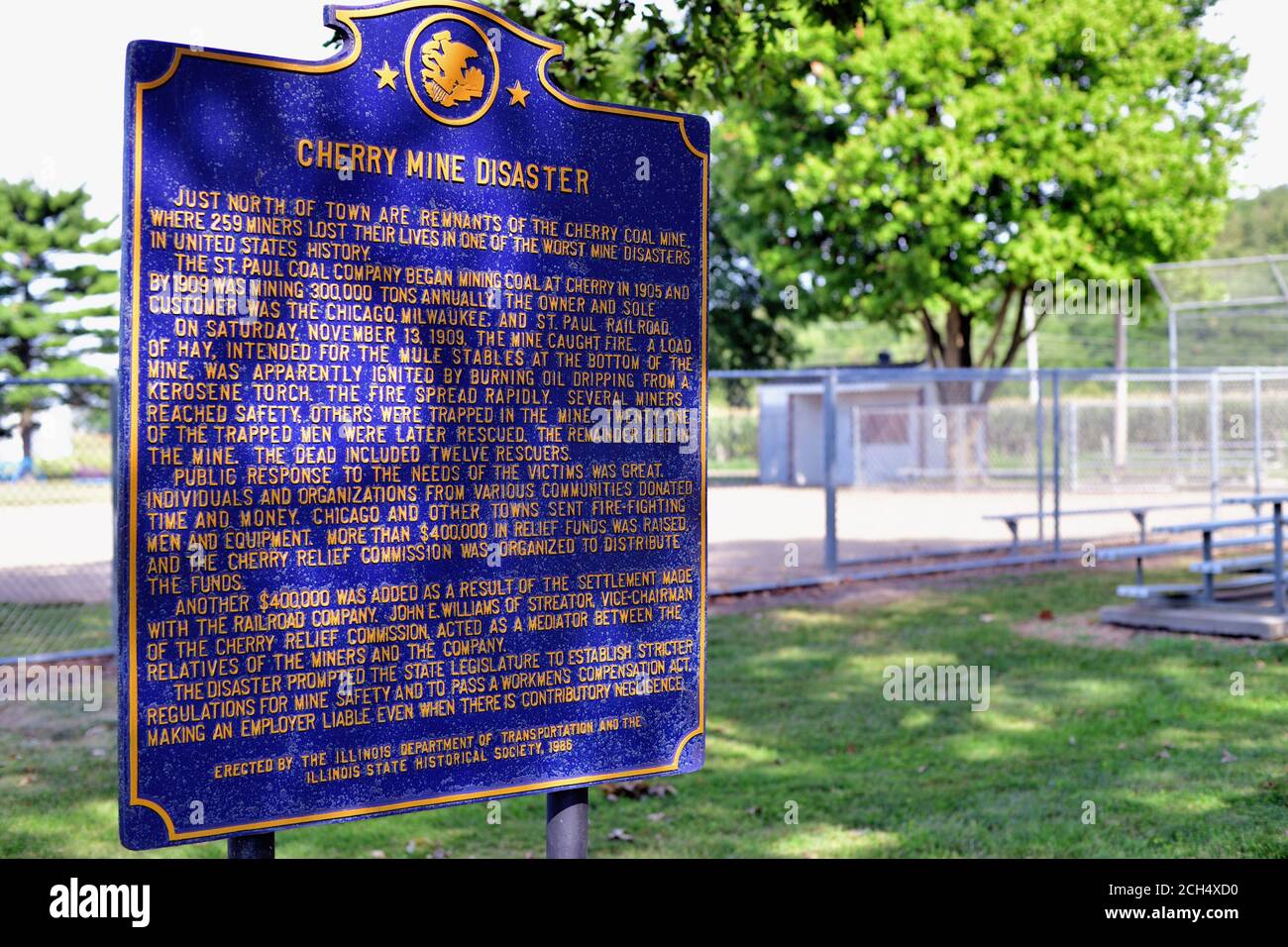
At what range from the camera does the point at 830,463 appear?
1521 cm

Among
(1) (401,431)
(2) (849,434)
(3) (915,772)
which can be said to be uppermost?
(2) (849,434)

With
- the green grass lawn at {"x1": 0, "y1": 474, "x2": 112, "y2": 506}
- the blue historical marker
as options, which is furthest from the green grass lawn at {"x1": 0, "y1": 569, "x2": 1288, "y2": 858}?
the green grass lawn at {"x1": 0, "y1": 474, "x2": 112, "y2": 506}

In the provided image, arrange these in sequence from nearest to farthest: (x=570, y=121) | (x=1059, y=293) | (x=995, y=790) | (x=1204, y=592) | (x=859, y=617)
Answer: (x=570, y=121) < (x=995, y=790) < (x=1204, y=592) < (x=859, y=617) < (x=1059, y=293)

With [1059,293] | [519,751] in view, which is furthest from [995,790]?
[1059,293]

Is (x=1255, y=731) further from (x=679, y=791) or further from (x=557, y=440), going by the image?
(x=557, y=440)

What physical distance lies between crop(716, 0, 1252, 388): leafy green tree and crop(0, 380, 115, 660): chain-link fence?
52.3 feet

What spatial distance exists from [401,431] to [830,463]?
38.4 ft

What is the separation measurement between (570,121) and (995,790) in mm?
4334

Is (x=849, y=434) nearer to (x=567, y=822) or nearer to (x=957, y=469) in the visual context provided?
(x=957, y=469)

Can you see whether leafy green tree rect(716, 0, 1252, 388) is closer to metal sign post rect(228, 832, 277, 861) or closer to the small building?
the small building

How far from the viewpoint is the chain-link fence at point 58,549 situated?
471 inches

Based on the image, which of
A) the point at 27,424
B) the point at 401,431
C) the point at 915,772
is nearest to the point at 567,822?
the point at 401,431

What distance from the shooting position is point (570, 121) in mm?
4223

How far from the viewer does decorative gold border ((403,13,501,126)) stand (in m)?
3.91
